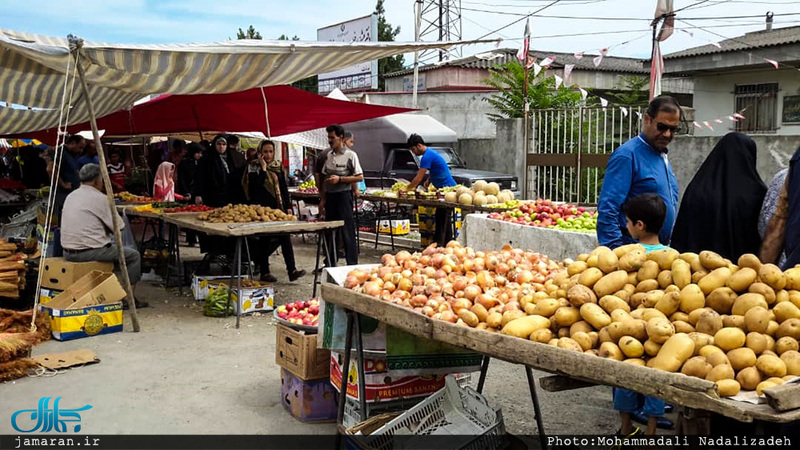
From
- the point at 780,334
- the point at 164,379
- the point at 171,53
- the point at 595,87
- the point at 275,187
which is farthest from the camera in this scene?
the point at 595,87

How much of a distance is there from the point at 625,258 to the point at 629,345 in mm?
619

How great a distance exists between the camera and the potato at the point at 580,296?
297 centimetres

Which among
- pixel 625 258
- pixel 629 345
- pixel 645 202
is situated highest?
pixel 645 202

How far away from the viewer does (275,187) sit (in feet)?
31.0

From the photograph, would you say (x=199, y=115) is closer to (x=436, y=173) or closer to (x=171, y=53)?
(x=436, y=173)

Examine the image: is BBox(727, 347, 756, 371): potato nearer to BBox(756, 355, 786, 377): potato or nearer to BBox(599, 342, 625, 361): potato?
BBox(756, 355, 786, 377): potato

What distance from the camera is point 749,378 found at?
2336 mm

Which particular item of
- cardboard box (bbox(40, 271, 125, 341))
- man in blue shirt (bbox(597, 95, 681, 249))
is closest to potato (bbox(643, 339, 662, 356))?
man in blue shirt (bbox(597, 95, 681, 249))

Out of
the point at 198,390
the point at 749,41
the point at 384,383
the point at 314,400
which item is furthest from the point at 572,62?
the point at 384,383

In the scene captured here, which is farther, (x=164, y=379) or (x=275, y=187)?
(x=275, y=187)

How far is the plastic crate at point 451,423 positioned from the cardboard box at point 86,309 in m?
4.16

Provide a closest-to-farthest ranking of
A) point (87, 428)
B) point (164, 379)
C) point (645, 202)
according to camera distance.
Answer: point (645, 202), point (87, 428), point (164, 379)

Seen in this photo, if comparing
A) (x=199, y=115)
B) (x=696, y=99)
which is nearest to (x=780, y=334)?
(x=199, y=115)

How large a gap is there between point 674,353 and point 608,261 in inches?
29.7
